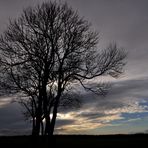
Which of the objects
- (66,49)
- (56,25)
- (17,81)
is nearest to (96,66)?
(66,49)

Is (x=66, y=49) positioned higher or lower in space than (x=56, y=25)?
lower

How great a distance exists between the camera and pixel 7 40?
30.8 m

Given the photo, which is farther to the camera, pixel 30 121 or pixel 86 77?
pixel 30 121

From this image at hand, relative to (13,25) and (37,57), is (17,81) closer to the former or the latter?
(37,57)

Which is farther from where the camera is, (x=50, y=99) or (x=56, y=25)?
(x=50, y=99)

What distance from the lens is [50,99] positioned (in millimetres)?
33281
